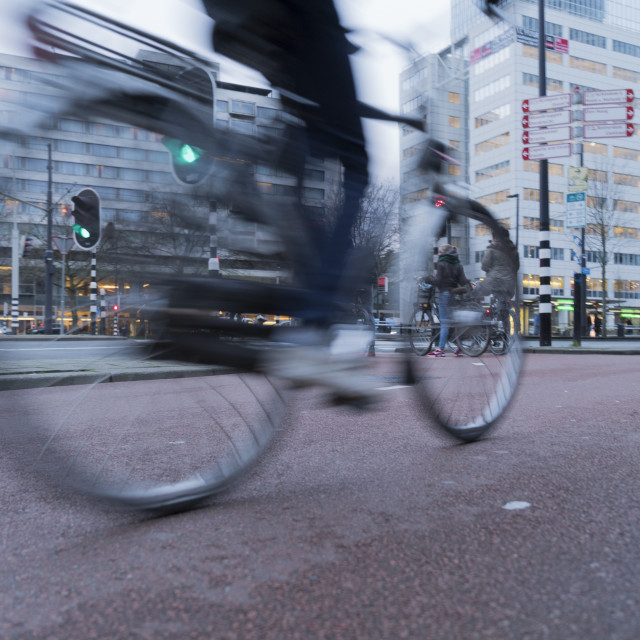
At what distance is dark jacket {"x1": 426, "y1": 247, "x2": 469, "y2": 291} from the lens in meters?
2.77

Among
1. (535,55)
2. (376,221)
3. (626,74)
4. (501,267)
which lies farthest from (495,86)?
(376,221)

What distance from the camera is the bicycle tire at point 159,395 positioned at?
1752 mm

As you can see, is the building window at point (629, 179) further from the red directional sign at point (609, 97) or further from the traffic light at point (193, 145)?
the traffic light at point (193, 145)

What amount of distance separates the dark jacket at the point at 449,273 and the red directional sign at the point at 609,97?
1109 centimetres

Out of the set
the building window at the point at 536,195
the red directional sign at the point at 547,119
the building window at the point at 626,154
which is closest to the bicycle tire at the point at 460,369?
the red directional sign at the point at 547,119

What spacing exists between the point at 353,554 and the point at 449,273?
162 centimetres

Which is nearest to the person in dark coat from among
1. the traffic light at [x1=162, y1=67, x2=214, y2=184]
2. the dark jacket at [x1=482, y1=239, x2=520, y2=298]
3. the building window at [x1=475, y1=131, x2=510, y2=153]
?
the dark jacket at [x1=482, y1=239, x2=520, y2=298]

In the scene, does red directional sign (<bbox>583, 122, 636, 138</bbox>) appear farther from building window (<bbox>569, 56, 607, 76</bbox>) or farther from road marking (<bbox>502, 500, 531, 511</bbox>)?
building window (<bbox>569, 56, 607, 76</bbox>)

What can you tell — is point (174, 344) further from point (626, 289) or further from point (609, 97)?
point (626, 289)

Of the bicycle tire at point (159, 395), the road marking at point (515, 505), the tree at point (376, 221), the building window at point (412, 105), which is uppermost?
the building window at point (412, 105)

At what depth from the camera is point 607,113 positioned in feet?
40.4

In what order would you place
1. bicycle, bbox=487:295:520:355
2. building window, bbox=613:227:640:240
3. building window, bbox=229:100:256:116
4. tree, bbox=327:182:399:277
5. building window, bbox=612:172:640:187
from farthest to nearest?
building window, bbox=613:227:640:240
building window, bbox=612:172:640:187
bicycle, bbox=487:295:520:355
tree, bbox=327:182:399:277
building window, bbox=229:100:256:116

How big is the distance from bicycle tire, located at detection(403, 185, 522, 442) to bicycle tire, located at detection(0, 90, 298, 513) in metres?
0.75

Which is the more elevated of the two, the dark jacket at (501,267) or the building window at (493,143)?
the building window at (493,143)
